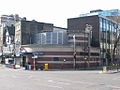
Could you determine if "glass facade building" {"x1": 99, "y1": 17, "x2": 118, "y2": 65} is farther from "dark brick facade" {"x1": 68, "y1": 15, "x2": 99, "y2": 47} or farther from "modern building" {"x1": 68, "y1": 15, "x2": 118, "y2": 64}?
"dark brick facade" {"x1": 68, "y1": 15, "x2": 99, "y2": 47}

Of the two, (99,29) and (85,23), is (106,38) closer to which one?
(99,29)

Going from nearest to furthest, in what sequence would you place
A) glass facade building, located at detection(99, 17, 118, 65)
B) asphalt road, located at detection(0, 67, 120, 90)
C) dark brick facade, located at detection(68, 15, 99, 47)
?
asphalt road, located at detection(0, 67, 120, 90), glass facade building, located at detection(99, 17, 118, 65), dark brick facade, located at detection(68, 15, 99, 47)

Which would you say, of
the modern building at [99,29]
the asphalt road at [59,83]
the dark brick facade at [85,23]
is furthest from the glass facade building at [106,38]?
the asphalt road at [59,83]

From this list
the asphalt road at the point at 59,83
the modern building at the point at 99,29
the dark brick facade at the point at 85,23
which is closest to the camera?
the asphalt road at the point at 59,83

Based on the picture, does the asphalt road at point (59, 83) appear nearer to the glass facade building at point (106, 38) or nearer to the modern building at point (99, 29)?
the glass facade building at point (106, 38)

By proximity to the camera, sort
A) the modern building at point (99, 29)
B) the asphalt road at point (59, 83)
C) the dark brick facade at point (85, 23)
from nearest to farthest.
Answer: the asphalt road at point (59, 83)
the modern building at point (99, 29)
the dark brick facade at point (85, 23)

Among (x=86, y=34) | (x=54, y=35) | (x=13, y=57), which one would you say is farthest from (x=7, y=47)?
(x=86, y=34)

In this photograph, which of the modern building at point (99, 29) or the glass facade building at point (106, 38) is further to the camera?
the modern building at point (99, 29)

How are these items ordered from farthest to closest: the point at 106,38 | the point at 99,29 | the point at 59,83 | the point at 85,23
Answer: the point at 106,38 < the point at 85,23 < the point at 99,29 < the point at 59,83

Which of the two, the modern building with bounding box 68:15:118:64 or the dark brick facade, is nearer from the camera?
the modern building with bounding box 68:15:118:64

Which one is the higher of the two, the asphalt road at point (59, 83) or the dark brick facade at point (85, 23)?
the dark brick facade at point (85, 23)

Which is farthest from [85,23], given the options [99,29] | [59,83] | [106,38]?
[59,83]

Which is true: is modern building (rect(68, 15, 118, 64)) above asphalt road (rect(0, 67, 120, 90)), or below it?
above

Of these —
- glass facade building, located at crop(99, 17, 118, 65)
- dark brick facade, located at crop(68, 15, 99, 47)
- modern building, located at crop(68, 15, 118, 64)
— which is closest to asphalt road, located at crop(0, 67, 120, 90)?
glass facade building, located at crop(99, 17, 118, 65)
